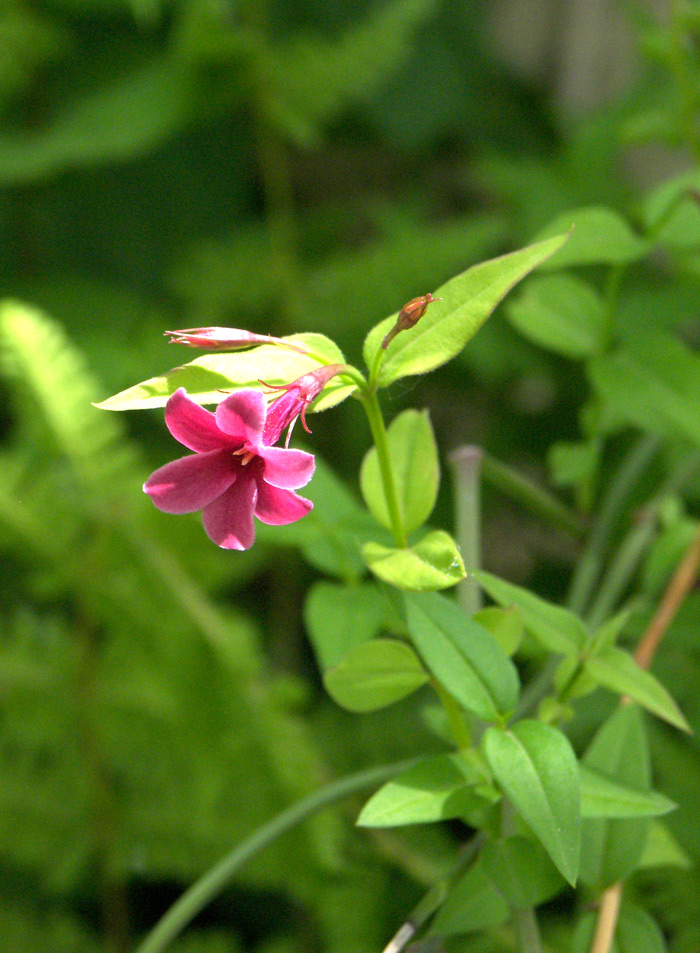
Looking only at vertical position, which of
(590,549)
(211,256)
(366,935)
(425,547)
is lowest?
(366,935)

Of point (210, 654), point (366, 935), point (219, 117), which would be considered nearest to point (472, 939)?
point (366, 935)

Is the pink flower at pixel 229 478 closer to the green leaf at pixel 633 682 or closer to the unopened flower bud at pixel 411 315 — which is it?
the unopened flower bud at pixel 411 315

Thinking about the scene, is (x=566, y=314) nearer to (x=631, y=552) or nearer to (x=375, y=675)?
(x=631, y=552)

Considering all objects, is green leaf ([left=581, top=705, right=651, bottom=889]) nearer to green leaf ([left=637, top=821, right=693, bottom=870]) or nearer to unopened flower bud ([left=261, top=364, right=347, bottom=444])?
green leaf ([left=637, top=821, right=693, bottom=870])

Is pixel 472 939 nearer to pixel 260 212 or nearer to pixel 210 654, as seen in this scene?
pixel 210 654

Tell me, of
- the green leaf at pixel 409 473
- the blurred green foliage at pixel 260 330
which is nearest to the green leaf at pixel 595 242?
the blurred green foliage at pixel 260 330

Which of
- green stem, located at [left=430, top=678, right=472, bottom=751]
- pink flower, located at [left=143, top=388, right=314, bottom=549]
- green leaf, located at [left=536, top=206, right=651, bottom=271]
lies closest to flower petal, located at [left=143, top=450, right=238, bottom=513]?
pink flower, located at [left=143, top=388, right=314, bottom=549]

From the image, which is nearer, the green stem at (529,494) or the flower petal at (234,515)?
the flower petal at (234,515)
